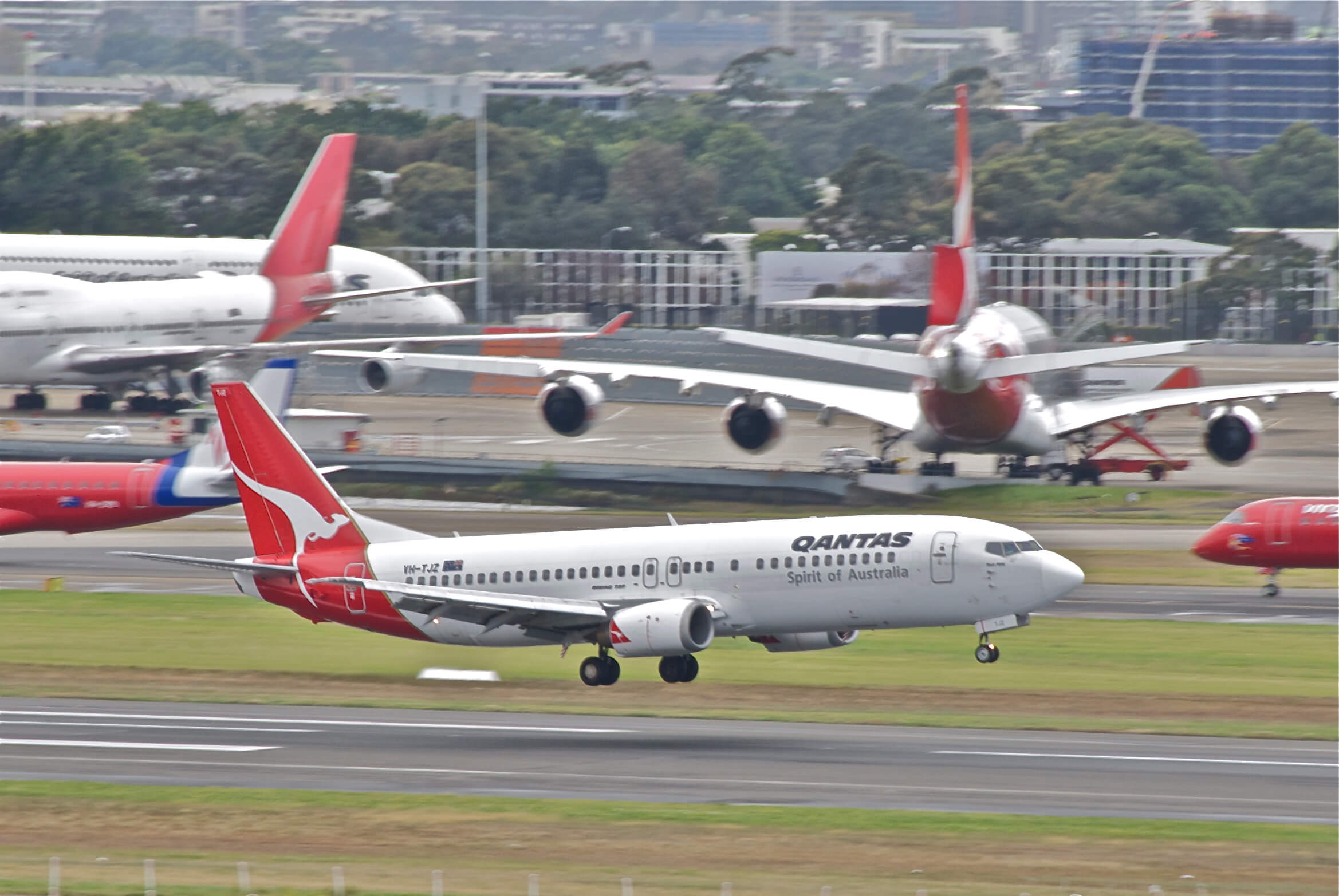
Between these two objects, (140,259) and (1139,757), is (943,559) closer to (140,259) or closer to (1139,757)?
(1139,757)

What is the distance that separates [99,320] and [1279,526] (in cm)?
6348

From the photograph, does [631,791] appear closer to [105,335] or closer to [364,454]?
[364,454]

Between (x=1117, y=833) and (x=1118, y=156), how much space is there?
573 ft

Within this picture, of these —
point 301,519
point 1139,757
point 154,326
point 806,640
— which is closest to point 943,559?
point 806,640

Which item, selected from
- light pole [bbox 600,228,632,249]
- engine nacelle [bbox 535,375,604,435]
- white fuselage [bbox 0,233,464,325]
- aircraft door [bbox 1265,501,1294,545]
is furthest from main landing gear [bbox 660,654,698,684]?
light pole [bbox 600,228,632,249]

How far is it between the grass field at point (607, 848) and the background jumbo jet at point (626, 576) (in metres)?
8.07

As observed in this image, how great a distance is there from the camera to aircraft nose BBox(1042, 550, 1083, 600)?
1620 inches

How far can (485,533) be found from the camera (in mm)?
69375

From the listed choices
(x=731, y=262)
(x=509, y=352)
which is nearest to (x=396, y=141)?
(x=731, y=262)

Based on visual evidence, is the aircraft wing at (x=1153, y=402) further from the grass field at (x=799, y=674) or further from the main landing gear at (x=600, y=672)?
the main landing gear at (x=600, y=672)

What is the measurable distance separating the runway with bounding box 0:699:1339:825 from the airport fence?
5076mm

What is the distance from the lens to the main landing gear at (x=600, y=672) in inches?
1790

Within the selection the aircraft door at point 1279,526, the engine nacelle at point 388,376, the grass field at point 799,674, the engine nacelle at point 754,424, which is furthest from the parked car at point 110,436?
the aircraft door at point 1279,526

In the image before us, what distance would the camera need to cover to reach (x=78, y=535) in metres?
78.6
